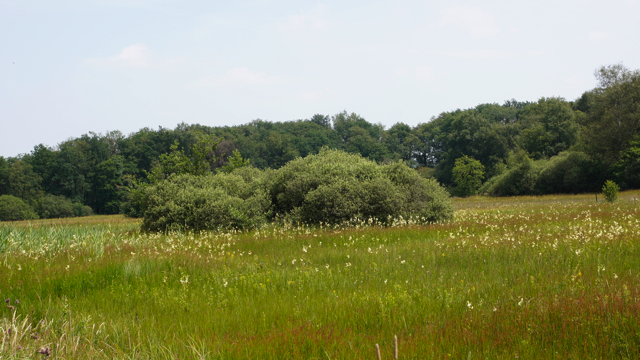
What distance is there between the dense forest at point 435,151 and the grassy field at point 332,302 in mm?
19417

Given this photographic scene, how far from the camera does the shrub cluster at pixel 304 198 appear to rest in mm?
16391

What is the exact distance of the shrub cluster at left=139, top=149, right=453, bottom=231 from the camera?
16.4m

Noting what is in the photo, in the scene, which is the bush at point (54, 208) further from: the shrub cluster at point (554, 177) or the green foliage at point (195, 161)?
the shrub cluster at point (554, 177)

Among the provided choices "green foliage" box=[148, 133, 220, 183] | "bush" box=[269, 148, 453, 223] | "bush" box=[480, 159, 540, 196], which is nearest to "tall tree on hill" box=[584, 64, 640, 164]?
"bush" box=[480, 159, 540, 196]

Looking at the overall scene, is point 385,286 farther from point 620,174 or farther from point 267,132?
point 267,132

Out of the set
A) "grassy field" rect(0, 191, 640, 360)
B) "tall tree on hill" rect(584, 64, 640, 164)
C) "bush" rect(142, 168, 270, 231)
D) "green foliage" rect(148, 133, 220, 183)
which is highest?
"tall tree on hill" rect(584, 64, 640, 164)

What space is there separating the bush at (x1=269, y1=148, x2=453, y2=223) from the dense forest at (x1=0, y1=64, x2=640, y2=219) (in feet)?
34.1

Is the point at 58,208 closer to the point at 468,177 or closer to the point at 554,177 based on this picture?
the point at 468,177

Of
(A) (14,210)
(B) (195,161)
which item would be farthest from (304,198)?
(A) (14,210)

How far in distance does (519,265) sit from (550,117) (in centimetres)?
8116

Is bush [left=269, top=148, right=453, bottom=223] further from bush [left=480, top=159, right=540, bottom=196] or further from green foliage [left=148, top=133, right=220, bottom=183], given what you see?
bush [left=480, top=159, right=540, bottom=196]

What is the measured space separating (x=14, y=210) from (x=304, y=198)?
66195 mm

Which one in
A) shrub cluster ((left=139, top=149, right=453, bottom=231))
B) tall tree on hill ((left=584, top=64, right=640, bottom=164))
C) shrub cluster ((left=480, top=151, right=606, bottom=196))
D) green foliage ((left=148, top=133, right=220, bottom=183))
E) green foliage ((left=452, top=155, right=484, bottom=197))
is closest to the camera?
shrub cluster ((left=139, top=149, right=453, bottom=231))

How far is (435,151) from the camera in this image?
125 m
